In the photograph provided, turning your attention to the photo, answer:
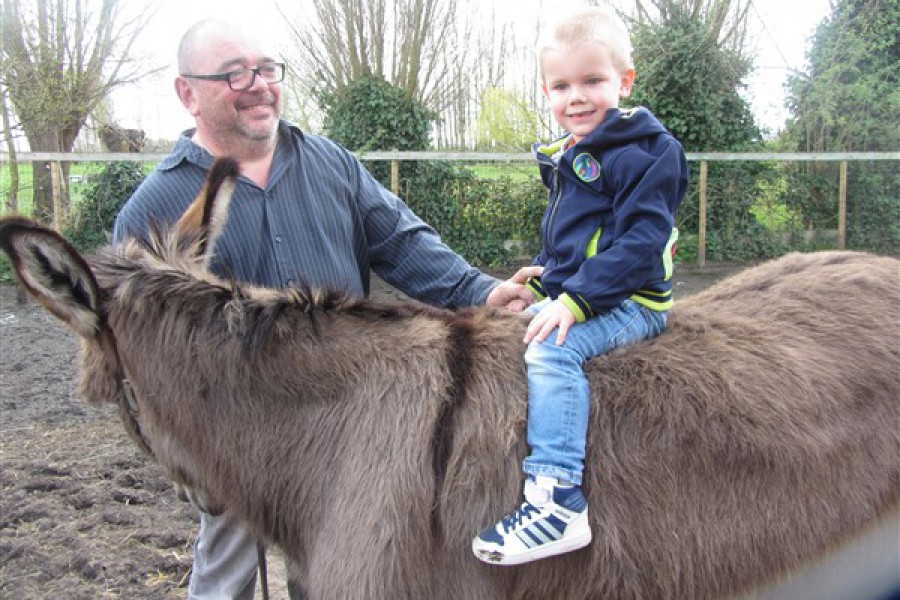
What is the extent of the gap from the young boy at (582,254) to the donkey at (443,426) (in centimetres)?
9

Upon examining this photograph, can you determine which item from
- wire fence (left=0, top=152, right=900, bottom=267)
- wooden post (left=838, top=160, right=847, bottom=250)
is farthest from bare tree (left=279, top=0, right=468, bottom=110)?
wooden post (left=838, top=160, right=847, bottom=250)

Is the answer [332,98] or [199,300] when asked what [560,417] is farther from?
[332,98]

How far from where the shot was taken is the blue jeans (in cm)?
191

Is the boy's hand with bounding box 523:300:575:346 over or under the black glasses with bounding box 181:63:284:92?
under

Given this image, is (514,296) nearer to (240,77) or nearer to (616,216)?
(616,216)

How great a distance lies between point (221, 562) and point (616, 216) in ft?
6.83

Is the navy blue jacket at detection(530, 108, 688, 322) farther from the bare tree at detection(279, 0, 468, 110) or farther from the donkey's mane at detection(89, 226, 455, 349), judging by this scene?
the bare tree at detection(279, 0, 468, 110)

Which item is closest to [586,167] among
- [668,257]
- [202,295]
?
[668,257]

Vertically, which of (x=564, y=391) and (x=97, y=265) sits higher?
(x=97, y=265)

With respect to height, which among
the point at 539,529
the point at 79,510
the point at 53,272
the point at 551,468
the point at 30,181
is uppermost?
the point at 30,181

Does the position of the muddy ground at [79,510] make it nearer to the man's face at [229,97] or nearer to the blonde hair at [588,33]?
the man's face at [229,97]

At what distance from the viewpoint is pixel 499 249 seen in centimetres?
1296

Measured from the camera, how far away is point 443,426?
199cm

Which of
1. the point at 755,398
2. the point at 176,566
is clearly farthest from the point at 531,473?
the point at 176,566
